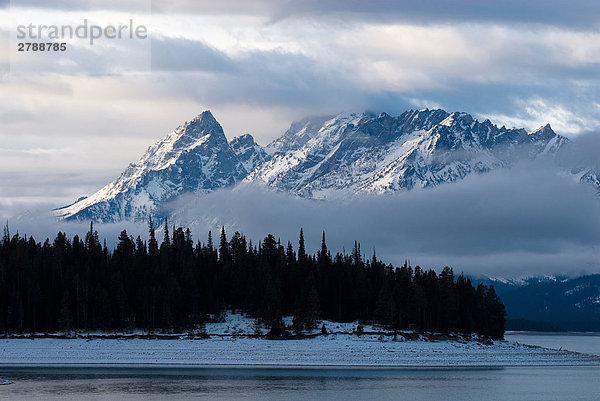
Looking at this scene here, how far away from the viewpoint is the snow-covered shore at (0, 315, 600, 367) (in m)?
150

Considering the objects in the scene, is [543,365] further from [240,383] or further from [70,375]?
[70,375]

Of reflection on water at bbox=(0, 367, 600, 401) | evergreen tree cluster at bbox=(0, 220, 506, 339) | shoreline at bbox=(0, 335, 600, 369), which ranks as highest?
evergreen tree cluster at bbox=(0, 220, 506, 339)

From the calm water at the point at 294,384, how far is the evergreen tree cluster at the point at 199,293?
30.5m

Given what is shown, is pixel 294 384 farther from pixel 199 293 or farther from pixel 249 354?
pixel 199 293

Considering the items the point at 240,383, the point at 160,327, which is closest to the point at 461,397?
the point at 240,383

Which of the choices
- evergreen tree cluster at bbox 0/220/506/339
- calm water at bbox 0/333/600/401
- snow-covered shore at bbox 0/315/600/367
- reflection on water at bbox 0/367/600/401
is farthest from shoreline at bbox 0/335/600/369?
evergreen tree cluster at bbox 0/220/506/339

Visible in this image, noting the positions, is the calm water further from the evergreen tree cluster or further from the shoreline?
the evergreen tree cluster

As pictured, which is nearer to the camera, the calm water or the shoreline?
the calm water

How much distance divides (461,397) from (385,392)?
864 centimetres

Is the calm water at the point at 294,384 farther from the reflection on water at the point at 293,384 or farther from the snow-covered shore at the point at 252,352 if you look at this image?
the snow-covered shore at the point at 252,352

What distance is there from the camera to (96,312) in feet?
561

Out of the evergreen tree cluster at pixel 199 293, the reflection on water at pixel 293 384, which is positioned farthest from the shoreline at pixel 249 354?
the evergreen tree cluster at pixel 199 293

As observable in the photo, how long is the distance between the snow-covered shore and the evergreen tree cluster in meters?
8.28

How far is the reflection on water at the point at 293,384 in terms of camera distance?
110625mm
